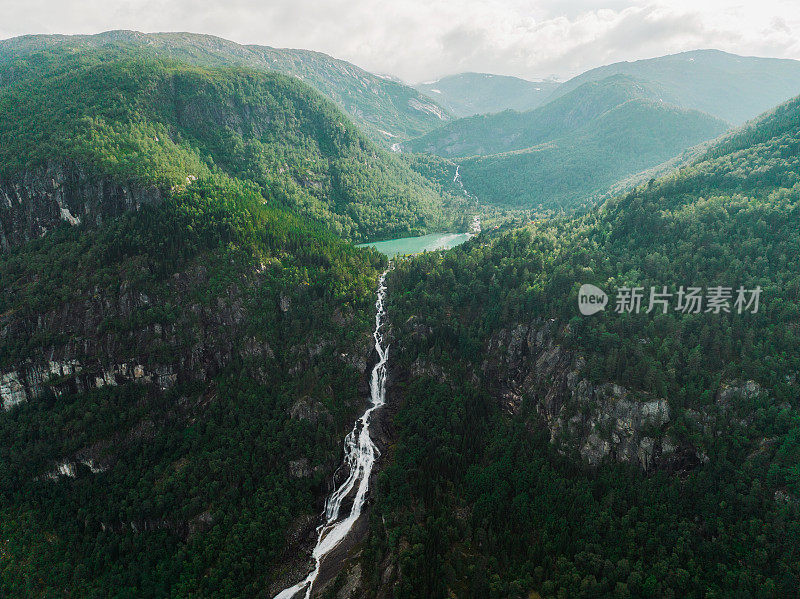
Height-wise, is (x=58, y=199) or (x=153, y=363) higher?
(x=58, y=199)

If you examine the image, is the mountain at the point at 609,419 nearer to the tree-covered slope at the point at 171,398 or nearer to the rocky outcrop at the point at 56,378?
the tree-covered slope at the point at 171,398

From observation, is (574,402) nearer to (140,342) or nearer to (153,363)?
(153,363)

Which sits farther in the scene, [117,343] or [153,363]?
[153,363]

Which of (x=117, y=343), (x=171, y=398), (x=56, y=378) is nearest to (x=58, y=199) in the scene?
(x=117, y=343)

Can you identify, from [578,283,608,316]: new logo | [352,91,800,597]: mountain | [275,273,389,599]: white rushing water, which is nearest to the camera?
[352,91,800,597]: mountain

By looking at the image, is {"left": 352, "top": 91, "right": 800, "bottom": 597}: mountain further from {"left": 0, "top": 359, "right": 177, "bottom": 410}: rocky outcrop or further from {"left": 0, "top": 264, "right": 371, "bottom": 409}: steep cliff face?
{"left": 0, "top": 359, "right": 177, "bottom": 410}: rocky outcrop

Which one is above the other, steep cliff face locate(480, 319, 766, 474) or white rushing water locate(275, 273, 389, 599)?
steep cliff face locate(480, 319, 766, 474)

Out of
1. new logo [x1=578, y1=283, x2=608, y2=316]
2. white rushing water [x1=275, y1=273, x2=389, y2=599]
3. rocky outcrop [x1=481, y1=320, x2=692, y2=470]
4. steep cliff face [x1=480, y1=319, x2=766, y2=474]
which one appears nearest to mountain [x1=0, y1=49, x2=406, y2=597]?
white rushing water [x1=275, y1=273, x2=389, y2=599]
